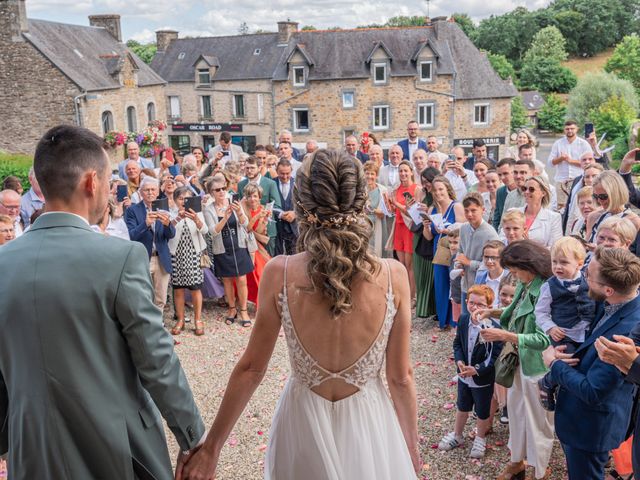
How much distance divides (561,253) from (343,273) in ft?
7.65

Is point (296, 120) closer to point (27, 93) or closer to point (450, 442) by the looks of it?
point (27, 93)

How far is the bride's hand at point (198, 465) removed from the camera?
2826mm

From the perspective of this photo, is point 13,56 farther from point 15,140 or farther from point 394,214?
point 394,214

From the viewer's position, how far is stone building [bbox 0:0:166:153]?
92.4 feet

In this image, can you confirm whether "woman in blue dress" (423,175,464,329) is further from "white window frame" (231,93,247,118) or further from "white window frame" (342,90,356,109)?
"white window frame" (231,93,247,118)

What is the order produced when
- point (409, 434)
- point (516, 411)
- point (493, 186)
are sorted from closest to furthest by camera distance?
point (409, 434)
point (516, 411)
point (493, 186)

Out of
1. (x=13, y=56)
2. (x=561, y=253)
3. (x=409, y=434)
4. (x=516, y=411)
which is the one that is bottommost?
(x=516, y=411)

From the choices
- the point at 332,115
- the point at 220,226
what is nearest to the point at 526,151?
the point at 220,226

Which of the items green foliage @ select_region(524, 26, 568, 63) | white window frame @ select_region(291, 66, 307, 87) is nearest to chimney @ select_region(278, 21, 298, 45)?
white window frame @ select_region(291, 66, 307, 87)

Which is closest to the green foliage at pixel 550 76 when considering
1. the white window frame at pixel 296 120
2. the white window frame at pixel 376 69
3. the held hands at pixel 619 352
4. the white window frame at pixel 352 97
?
the white window frame at pixel 376 69

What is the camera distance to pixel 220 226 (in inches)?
330

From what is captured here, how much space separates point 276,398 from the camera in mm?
6477

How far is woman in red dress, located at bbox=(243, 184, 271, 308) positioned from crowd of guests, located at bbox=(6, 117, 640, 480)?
0.02m

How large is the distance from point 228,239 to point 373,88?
3155 centimetres
